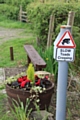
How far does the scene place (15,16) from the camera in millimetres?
19172

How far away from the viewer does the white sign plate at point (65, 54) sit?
2.70m

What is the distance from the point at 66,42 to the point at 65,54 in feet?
0.38

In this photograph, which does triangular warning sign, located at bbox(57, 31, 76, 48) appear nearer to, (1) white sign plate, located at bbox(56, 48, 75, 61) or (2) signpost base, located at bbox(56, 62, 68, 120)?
(1) white sign plate, located at bbox(56, 48, 75, 61)

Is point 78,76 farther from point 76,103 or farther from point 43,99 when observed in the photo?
point 43,99

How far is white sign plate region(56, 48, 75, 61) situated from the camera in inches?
106

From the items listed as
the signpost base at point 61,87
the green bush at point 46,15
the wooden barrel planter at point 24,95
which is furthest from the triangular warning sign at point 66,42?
the green bush at point 46,15

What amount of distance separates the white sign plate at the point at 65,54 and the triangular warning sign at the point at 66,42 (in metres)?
0.03

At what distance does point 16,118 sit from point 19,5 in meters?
16.1

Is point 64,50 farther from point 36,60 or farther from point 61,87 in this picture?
point 36,60

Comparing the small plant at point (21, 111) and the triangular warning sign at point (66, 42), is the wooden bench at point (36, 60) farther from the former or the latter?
the triangular warning sign at point (66, 42)

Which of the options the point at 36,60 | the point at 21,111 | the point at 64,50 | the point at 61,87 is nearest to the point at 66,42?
the point at 64,50

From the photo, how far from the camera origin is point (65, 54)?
2709 mm

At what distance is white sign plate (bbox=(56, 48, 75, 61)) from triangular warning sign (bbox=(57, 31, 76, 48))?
31 millimetres

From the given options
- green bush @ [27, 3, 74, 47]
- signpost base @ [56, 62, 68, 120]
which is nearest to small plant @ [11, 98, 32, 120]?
signpost base @ [56, 62, 68, 120]
